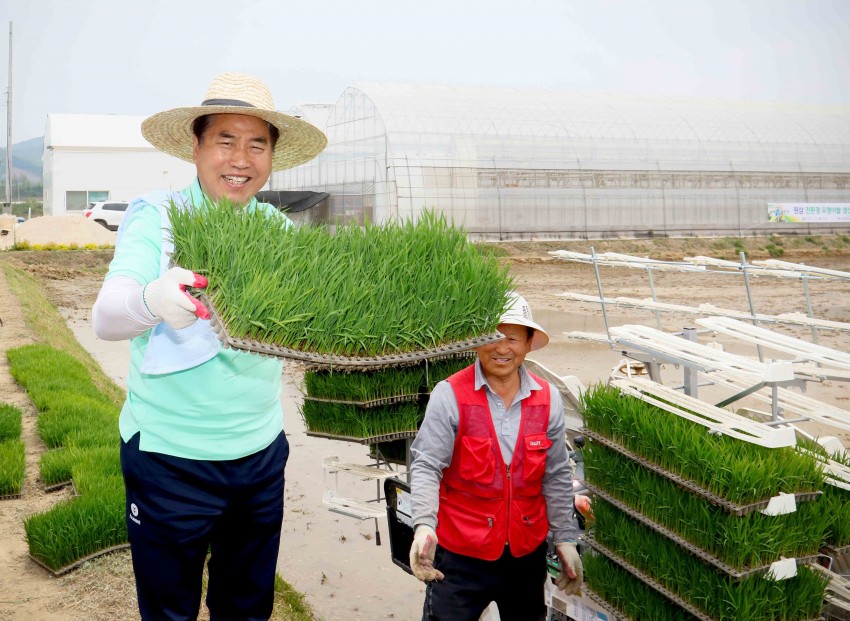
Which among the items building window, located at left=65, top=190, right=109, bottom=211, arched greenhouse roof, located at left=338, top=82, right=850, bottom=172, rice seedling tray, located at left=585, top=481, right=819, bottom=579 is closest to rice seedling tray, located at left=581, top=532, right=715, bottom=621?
rice seedling tray, located at left=585, top=481, right=819, bottom=579

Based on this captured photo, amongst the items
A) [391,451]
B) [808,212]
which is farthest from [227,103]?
[808,212]

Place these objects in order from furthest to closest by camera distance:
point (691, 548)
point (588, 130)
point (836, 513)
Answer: point (588, 130), point (836, 513), point (691, 548)

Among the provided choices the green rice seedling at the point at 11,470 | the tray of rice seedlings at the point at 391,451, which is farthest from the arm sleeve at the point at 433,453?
the green rice seedling at the point at 11,470

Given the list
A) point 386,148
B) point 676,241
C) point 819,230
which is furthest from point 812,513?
point 819,230

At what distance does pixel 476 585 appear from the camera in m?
2.10

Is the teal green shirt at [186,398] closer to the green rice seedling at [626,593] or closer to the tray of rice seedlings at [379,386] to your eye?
the green rice seedling at [626,593]

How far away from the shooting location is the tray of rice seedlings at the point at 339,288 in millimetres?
1357

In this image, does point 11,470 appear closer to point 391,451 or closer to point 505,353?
point 391,451

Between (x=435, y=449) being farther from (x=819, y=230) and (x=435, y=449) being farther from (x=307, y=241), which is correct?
(x=819, y=230)

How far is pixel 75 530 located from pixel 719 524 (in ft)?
7.82

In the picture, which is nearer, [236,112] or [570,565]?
[236,112]

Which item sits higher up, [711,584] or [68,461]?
[711,584]

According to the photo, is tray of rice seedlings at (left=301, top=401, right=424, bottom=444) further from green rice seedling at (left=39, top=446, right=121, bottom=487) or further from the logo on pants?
the logo on pants

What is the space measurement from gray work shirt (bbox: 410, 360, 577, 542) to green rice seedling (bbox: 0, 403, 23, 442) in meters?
3.13
